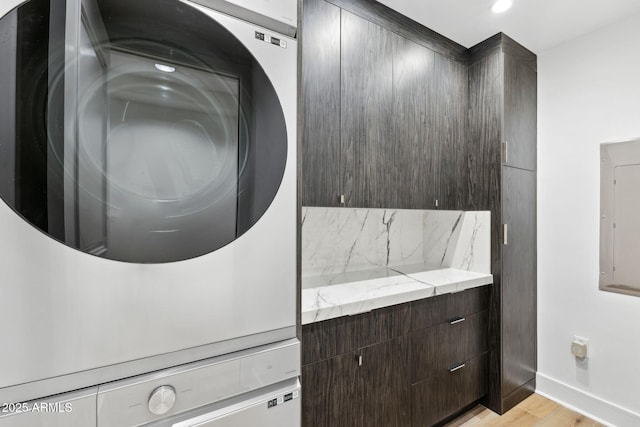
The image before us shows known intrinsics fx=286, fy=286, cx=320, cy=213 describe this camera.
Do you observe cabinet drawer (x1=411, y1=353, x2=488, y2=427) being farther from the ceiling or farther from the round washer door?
the ceiling

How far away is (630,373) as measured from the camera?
1.71m

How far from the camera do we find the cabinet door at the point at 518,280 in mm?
1892

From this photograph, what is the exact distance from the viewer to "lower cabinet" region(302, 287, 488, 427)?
1.20 metres

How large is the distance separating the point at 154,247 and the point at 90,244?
119 mm

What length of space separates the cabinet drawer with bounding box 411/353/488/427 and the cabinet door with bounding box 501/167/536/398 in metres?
0.17

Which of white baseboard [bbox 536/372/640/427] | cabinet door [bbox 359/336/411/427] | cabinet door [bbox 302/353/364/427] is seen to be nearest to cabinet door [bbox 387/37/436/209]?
cabinet door [bbox 359/336/411/427]

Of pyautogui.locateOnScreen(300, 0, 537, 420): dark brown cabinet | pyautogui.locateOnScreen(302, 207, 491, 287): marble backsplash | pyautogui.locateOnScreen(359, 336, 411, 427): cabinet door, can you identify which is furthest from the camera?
pyautogui.locateOnScreen(302, 207, 491, 287): marble backsplash

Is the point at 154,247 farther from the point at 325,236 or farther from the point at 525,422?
the point at 525,422

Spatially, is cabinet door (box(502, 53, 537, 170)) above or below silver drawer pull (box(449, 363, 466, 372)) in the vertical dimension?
above

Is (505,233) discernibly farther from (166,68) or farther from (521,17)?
(166,68)

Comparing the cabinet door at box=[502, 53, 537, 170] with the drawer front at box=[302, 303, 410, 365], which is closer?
the drawer front at box=[302, 303, 410, 365]

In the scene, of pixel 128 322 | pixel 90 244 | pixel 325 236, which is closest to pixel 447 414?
pixel 325 236

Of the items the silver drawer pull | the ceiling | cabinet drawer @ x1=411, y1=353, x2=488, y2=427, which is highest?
the ceiling

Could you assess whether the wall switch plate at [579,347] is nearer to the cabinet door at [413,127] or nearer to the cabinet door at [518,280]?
the cabinet door at [518,280]
